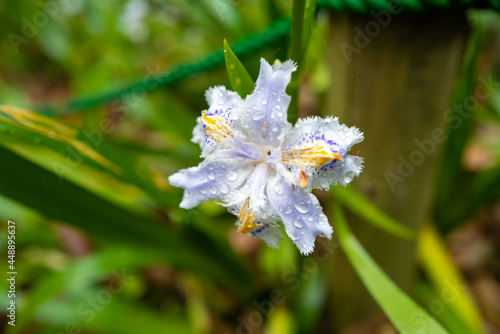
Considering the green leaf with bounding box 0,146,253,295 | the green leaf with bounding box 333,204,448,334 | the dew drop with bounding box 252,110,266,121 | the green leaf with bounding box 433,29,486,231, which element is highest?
the green leaf with bounding box 0,146,253,295

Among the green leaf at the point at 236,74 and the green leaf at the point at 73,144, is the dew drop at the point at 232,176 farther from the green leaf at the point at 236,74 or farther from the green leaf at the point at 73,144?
the green leaf at the point at 73,144

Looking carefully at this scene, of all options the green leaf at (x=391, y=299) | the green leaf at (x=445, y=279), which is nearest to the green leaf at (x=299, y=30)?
the green leaf at (x=391, y=299)

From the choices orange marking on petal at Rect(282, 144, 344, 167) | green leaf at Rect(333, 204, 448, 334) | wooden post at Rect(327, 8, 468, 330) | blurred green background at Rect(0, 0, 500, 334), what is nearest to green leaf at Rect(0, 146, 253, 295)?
blurred green background at Rect(0, 0, 500, 334)

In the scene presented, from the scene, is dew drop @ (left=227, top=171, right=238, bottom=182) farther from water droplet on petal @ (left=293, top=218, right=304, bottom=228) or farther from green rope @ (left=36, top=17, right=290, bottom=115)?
green rope @ (left=36, top=17, right=290, bottom=115)

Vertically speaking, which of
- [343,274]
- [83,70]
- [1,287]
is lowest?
[343,274]

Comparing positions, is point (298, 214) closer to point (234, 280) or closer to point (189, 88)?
point (234, 280)

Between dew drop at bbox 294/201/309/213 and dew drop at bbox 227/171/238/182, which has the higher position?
dew drop at bbox 227/171/238/182

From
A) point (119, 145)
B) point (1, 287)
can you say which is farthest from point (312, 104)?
point (1, 287)

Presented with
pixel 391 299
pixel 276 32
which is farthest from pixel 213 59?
pixel 391 299

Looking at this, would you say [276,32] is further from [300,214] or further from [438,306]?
[438,306]
